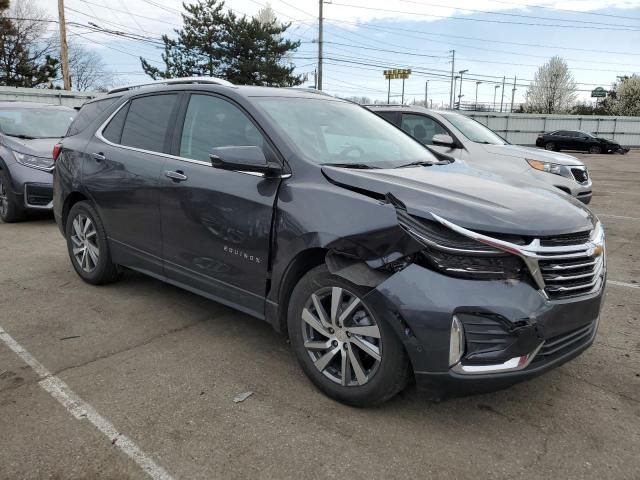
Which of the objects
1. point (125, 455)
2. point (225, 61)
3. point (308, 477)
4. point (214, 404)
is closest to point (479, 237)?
point (308, 477)

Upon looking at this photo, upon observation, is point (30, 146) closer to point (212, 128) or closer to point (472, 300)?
point (212, 128)

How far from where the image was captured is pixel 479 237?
2480 millimetres

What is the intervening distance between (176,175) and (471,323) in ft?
7.60

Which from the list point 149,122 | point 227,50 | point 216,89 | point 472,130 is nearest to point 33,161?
point 149,122

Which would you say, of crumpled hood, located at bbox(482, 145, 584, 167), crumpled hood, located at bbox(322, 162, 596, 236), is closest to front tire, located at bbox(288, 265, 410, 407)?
crumpled hood, located at bbox(322, 162, 596, 236)

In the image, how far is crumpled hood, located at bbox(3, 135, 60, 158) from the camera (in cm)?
763

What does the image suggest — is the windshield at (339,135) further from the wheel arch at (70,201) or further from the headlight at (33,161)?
the headlight at (33,161)

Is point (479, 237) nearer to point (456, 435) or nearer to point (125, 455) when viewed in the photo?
point (456, 435)

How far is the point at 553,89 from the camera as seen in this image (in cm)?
6881

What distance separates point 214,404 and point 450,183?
71.3 inches

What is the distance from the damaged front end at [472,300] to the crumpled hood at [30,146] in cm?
677

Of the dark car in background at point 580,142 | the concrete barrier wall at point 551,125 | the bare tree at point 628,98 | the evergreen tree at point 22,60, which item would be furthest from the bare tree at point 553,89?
the evergreen tree at point 22,60

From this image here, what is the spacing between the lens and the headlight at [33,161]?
7.57m

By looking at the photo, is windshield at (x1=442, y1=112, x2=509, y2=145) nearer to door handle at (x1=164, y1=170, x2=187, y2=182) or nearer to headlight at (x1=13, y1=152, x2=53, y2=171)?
door handle at (x1=164, y1=170, x2=187, y2=182)
